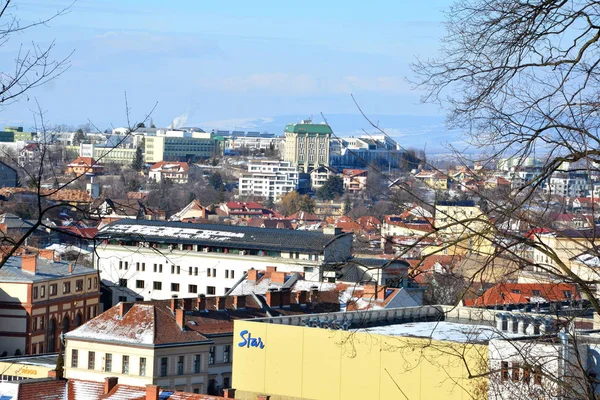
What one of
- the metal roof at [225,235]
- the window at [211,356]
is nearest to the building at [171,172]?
the metal roof at [225,235]

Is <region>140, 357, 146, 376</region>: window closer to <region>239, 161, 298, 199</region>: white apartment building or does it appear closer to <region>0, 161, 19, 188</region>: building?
<region>0, 161, 19, 188</region>: building

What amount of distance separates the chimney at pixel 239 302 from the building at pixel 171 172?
383 ft

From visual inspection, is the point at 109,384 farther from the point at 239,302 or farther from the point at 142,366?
the point at 239,302

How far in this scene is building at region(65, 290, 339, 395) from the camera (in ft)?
99.0

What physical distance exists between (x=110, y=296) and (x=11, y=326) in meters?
8.41

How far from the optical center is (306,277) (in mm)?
42156

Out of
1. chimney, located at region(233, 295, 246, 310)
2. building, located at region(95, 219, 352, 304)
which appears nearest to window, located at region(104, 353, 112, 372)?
chimney, located at region(233, 295, 246, 310)

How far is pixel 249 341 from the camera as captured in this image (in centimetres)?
2680

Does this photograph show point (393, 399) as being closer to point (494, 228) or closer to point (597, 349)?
point (597, 349)

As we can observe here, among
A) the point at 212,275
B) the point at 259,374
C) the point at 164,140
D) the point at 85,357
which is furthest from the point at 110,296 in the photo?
the point at 164,140

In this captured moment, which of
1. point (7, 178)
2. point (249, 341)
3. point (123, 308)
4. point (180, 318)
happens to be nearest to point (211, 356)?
point (180, 318)

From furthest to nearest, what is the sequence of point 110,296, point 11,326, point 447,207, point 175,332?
point 110,296 → point 11,326 → point 175,332 → point 447,207

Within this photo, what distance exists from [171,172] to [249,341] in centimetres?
13159

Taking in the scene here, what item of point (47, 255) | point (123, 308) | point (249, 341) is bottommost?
point (249, 341)
